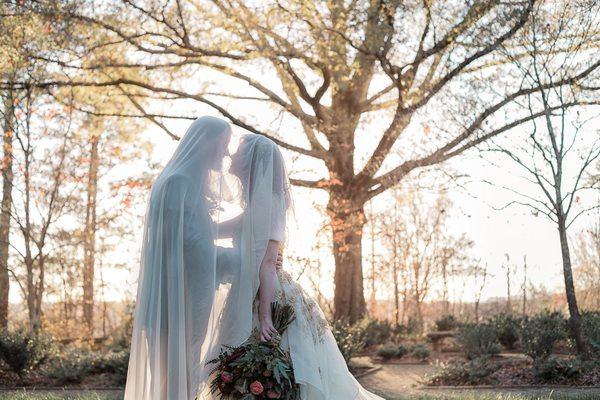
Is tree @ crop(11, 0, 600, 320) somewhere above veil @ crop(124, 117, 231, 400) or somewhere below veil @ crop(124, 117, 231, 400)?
above

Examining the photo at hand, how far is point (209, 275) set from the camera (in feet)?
11.1

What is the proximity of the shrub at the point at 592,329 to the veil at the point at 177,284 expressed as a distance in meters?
7.10

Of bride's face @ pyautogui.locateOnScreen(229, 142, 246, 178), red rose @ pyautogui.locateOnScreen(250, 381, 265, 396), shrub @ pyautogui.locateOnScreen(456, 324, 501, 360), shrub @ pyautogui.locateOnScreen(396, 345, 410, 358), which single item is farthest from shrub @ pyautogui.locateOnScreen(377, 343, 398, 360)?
red rose @ pyautogui.locateOnScreen(250, 381, 265, 396)

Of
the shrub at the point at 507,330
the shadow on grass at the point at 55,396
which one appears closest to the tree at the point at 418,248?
the shrub at the point at 507,330

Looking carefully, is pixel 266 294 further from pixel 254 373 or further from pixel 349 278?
pixel 349 278

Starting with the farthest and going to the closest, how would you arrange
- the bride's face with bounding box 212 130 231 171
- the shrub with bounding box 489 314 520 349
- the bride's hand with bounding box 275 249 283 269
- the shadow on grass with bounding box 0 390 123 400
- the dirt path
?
the shrub with bounding box 489 314 520 349 < the dirt path < the shadow on grass with bounding box 0 390 123 400 < the bride's hand with bounding box 275 249 283 269 < the bride's face with bounding box 212 130 231 171

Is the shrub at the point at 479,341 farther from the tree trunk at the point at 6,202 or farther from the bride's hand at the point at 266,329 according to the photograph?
the tree trunk at the point at 6,202

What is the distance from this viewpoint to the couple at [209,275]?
333 cm

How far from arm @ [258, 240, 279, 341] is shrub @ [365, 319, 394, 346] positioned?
10.1m

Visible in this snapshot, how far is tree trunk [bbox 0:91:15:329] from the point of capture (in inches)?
503

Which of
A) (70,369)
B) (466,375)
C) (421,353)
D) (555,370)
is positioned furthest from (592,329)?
(70,369)

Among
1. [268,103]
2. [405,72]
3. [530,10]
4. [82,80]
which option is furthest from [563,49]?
[82,80]

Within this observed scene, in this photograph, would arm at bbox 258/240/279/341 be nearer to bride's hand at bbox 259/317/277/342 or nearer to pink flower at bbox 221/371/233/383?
bride's hand at bbox 259/317/277/342

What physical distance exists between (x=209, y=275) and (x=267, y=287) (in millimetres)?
307
